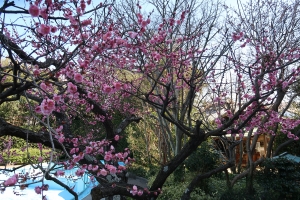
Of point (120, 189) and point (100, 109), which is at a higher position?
point (100, 109)

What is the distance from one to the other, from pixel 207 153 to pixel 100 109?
261 cm

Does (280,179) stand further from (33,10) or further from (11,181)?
(33,10)

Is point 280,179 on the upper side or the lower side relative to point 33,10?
lower

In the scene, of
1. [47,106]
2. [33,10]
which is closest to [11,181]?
[47,106]

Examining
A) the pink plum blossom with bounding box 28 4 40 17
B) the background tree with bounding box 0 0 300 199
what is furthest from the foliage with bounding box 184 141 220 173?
the pink plum blossom with bounding box 28 4 40 17

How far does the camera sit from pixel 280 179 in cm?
509

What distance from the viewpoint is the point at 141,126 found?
35.5 feet

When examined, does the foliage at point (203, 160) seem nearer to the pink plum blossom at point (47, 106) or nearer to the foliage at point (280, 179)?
the foliage at point (280, 179)

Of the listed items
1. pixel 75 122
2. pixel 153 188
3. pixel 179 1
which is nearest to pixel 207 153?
pixel 153 188

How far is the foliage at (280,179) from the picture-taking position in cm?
502

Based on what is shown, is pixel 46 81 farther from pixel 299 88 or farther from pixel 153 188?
pixel 299 88

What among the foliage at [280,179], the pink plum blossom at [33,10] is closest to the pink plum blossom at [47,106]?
the pink plum blossom at [33,10]

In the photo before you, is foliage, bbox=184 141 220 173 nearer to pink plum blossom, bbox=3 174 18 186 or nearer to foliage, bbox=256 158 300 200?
foliage, bbox=256 158 300 200

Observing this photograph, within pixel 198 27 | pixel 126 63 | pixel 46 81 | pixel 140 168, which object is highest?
pixel 198 27
